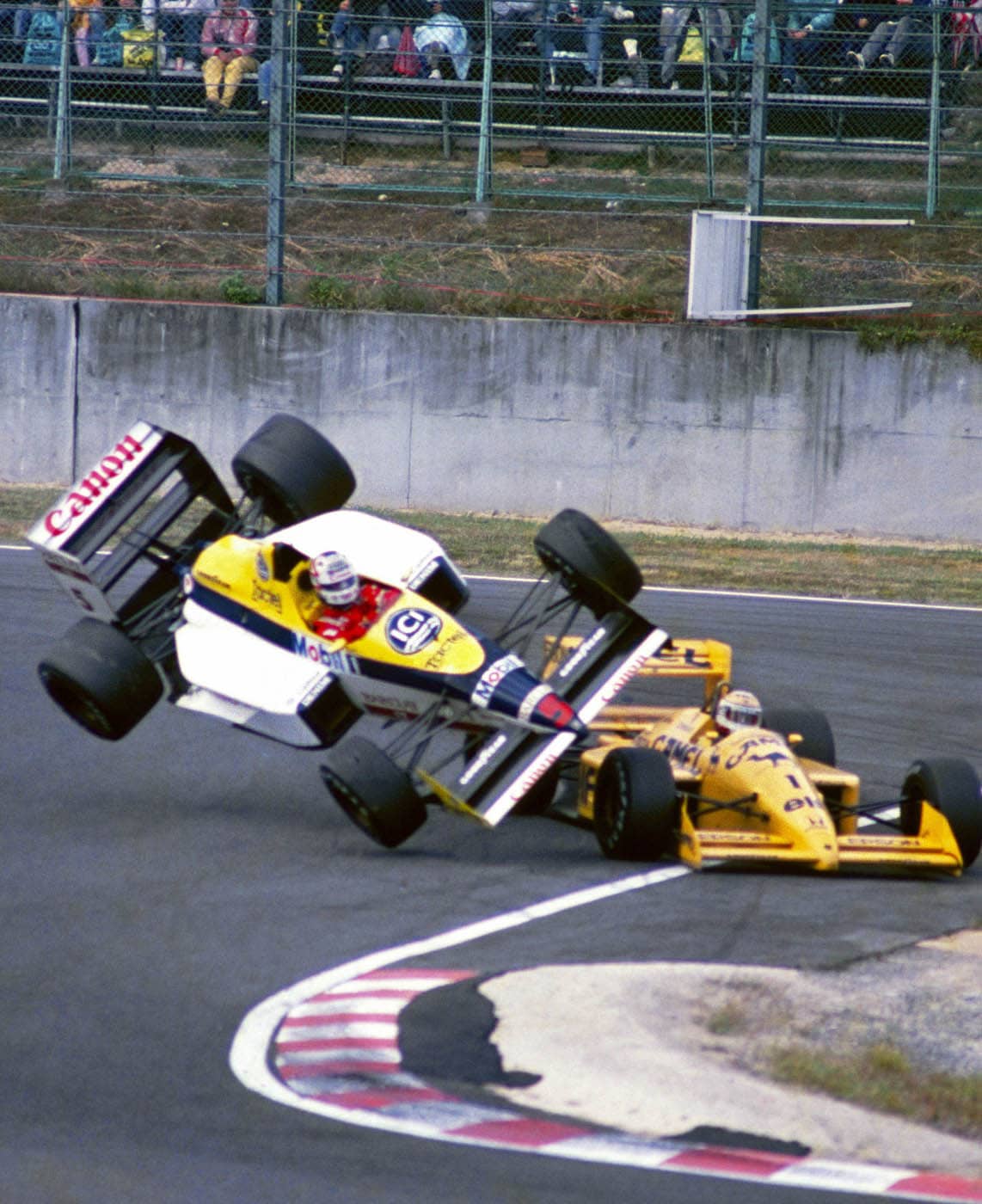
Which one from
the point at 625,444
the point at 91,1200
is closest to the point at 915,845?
the point at 91,1200

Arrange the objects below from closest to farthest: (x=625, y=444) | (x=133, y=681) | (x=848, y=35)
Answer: (x=133, y=681), (x=625, y=444), (x=848, y=35)

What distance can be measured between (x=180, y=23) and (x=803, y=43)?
7.14 metres

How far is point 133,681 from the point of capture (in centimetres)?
936

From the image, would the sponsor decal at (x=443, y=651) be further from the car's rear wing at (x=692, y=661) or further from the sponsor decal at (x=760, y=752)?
the sponsor decal at (x=760, y=752)

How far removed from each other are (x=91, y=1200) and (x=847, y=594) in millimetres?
11479

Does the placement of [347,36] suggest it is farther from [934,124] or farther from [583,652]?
[583,652]

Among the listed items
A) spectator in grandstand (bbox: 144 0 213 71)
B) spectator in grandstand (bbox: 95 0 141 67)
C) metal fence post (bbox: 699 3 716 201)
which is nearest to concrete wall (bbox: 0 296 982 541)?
metal fence post (bbox: 699 3 716 201)

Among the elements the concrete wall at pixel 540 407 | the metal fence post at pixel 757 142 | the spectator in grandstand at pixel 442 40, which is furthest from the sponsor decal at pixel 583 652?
the spectator in grandstand at pixel 442 40

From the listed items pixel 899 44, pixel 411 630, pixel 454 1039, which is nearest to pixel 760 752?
pixel 411 630

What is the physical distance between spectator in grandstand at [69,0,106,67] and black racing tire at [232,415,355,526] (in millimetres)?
12557

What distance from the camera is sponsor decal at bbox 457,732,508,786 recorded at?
874 centimetres

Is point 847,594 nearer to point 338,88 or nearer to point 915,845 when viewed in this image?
point 915,845

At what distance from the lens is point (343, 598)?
9.10m

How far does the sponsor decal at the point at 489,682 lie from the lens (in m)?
8.85
